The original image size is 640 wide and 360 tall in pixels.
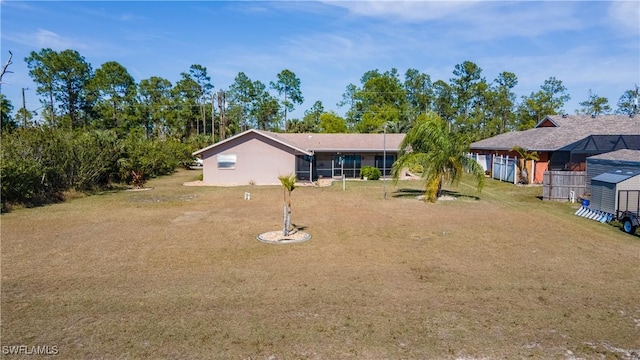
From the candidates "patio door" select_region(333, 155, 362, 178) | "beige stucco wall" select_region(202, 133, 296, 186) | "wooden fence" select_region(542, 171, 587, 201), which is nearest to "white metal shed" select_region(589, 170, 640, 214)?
"wooden fence" select_region(542, 171, 587, 201)

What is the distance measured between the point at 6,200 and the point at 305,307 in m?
16.4

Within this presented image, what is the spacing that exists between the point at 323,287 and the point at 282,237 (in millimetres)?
4295

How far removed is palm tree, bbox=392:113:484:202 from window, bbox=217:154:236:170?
1291cm

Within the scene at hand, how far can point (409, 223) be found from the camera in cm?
1481

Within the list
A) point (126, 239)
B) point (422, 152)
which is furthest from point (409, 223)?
point (126, 239)

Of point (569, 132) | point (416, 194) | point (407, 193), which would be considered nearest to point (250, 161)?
point (407, 193)

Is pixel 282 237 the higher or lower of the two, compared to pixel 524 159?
lower

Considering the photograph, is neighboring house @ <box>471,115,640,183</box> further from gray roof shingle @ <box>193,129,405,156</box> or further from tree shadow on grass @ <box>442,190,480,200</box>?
gray roof shingle @ <box>193,129,405,156</box>

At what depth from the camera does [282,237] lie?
12.5 m

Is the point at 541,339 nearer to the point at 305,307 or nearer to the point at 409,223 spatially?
the point at 305,307

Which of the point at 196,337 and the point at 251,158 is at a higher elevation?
the point at 251,158

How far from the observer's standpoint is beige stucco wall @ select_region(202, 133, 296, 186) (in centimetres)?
2820

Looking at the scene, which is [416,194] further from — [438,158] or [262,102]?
[262,102]

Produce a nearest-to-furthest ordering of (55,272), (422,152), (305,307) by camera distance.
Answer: (305,307)
(55,272)
(422,152)
